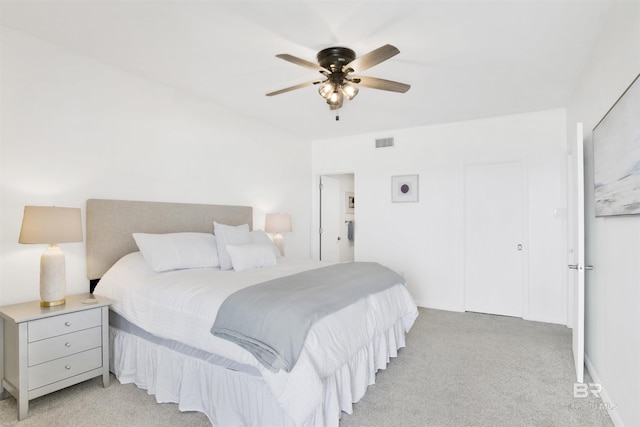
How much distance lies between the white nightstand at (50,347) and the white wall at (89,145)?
0.39 metres

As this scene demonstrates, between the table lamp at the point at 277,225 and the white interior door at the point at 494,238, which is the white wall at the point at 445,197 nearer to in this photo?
the white interior door at the point at 494,238

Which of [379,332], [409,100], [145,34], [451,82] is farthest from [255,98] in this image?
[379,332]

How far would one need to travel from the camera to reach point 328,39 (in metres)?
2.50

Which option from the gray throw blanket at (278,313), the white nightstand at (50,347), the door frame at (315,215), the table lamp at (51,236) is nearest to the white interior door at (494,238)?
the door frame at (315,215)

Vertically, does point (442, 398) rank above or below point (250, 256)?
below

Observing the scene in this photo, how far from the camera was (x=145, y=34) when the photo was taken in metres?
2.49

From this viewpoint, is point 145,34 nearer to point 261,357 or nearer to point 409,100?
point 261,357

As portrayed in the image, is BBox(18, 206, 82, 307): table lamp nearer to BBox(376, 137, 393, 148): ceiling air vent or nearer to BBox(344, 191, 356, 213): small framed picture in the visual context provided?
BBox(376, 137, 393, 148): ceiling air vent

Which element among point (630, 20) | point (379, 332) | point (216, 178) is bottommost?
point (379, 332)

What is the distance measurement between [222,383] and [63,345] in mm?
1183

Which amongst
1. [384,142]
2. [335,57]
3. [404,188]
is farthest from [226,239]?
[384,142]

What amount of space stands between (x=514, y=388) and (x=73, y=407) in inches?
119

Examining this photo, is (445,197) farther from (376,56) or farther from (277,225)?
(376,56)

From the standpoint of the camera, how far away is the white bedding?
172 cm
